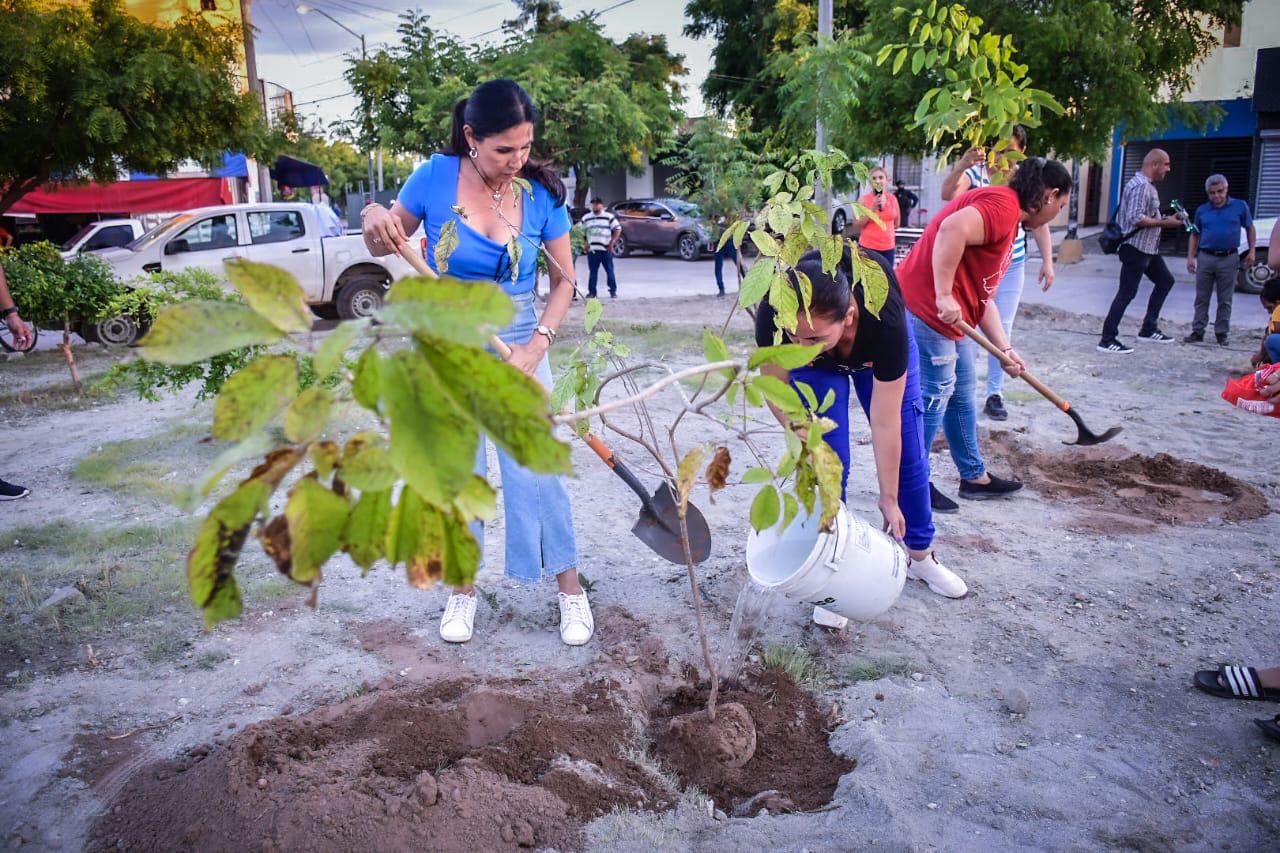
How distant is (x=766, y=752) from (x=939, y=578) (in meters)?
1.27

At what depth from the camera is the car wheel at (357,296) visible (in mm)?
10945

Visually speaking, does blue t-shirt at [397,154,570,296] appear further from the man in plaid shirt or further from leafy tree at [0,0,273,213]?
leafy tree at [0,0,273,213]

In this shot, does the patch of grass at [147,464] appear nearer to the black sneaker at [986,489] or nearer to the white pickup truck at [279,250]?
the black sneaker at [986,489]

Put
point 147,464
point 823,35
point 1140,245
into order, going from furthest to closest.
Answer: point 823,35 → point 1140,245 → point 147,464

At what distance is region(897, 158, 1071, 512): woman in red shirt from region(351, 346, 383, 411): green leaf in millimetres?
3180

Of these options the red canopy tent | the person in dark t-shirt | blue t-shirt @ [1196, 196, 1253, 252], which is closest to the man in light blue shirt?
blue t-shirt @ [1196, 196, 1253, 252]

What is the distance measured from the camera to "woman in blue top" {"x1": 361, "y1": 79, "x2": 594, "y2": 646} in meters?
2.79

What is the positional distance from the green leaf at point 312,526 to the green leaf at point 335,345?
16 centimetres

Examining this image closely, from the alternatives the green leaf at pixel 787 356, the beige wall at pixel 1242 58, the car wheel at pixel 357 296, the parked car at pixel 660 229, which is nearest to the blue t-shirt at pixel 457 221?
the green leaf at pixel 787 356

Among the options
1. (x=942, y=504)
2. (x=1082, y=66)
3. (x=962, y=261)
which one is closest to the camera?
(x=962, y=261)

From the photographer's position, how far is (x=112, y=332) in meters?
9.67

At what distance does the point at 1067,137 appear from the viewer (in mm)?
10500

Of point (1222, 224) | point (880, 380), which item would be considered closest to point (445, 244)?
point (880, 380)

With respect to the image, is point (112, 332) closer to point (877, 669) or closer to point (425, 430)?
point (877, 669)
